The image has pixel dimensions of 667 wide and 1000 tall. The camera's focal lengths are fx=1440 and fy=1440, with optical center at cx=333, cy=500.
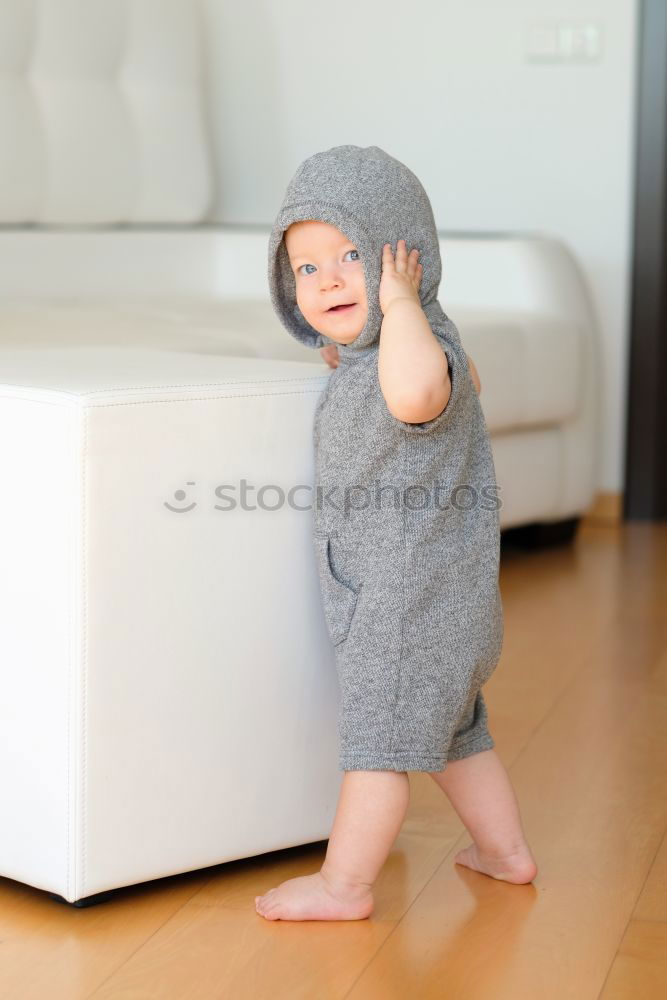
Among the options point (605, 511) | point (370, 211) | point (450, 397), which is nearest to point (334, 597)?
point (450, 397)

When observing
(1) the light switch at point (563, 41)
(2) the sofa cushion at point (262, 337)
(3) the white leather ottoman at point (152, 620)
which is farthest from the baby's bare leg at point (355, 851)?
(1) the light switch at point (563, 41)

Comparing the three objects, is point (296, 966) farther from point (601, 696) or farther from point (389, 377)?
point (601, 696)

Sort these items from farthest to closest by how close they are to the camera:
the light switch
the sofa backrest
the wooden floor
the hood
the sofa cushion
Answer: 1. the light switch
2. the sofa backrest
3. the sofa cushion
4. the hood
5. the wooden floor

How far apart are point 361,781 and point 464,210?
2.23 meters

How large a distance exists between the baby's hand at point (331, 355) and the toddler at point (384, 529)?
9 centimetres

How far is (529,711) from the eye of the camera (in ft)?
6.20

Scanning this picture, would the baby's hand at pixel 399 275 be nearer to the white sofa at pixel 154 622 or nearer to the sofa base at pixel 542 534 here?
the white sofa at pixel 154 622

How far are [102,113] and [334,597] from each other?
1941 millimetres

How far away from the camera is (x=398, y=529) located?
4.11 feet

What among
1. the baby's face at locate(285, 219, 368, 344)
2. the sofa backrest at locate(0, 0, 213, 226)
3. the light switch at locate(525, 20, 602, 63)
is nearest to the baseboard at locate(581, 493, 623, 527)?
the light switch at locate(525, 20, 602, 63)

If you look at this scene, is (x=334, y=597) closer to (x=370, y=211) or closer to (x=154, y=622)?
(x=154, y=622)

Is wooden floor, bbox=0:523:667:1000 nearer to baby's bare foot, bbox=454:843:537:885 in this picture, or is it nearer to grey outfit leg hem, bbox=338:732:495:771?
baby's bare foot, bbox=454:843:537:885

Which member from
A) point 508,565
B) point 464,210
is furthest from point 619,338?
point 508,565

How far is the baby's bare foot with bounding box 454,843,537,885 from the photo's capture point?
53.3 inches
